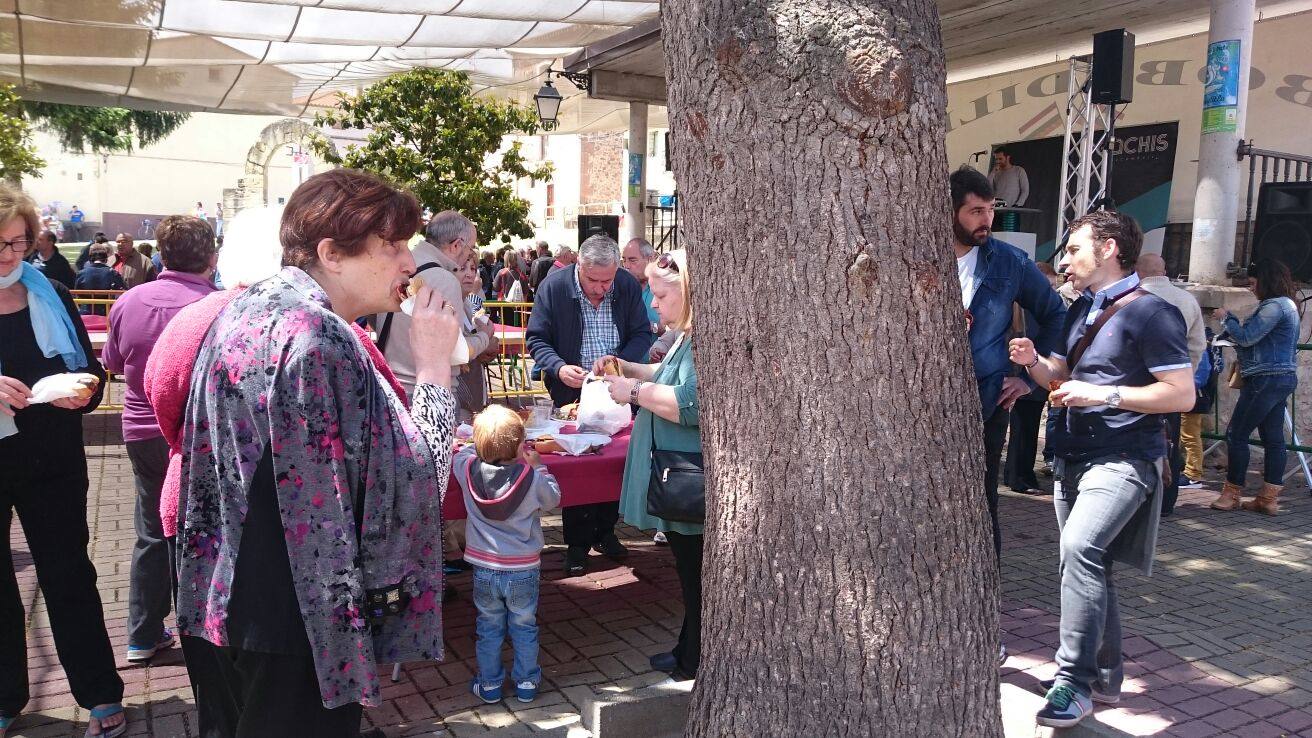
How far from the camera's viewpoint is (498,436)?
364 cm

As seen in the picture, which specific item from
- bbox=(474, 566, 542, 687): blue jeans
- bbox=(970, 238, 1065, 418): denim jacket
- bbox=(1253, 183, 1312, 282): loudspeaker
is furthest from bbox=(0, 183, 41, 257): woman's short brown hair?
bbox=(1253, 183, 1312, 282): loudspeaker

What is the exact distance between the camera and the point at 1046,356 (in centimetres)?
416

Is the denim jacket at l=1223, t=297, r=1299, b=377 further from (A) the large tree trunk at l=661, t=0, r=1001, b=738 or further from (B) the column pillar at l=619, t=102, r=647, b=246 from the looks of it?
(B) the column pillar at l=619, t=102, r=647, b=246

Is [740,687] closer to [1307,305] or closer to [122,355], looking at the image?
[122,355]

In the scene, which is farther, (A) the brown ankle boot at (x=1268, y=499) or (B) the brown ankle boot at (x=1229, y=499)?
(B) the brown ankle boot at (x=1229, y=499)

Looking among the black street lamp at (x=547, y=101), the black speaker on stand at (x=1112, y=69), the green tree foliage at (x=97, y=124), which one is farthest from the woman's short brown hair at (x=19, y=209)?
the green tree foliage at (x=97, y=124)

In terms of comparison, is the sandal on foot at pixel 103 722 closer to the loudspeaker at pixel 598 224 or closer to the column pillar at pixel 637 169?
the column pillar at pixel 637 169

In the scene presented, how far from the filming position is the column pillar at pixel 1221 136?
7.98 m

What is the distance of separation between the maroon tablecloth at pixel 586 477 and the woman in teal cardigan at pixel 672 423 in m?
0.22

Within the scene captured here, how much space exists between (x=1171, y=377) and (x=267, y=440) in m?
2.92

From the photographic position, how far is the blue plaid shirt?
18.3 feet

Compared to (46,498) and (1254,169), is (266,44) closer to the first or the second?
(46,498)

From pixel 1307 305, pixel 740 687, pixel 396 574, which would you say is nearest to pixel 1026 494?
pixel 1307 305

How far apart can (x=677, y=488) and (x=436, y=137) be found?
12.8 m
